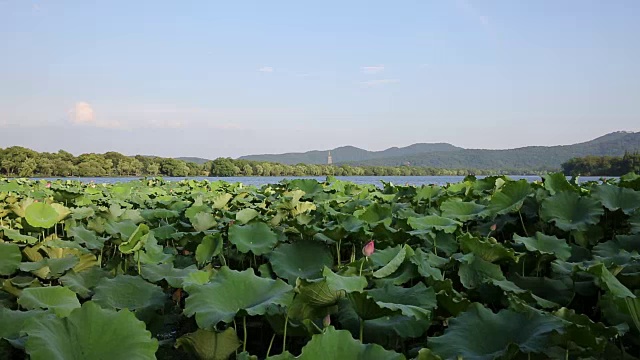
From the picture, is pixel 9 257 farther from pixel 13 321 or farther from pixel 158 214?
pixel 158 214

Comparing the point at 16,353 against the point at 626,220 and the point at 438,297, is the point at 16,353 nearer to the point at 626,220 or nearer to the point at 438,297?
the point at 438,297

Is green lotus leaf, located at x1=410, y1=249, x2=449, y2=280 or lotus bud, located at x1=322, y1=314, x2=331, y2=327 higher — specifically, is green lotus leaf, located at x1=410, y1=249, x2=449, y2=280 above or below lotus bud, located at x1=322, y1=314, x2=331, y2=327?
above

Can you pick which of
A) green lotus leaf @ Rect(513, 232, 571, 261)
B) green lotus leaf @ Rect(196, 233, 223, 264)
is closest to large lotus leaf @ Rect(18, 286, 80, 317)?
green lotus leaf @ Rect(196, 233, 223, 264)

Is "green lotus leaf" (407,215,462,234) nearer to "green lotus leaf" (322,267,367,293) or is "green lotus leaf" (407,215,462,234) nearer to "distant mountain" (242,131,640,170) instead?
"green lotus leaf" (322,267,367,293)

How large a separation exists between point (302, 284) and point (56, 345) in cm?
62

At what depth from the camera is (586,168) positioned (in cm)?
1405

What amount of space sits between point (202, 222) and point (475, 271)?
172 centimetres

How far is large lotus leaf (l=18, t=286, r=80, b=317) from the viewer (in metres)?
1.65

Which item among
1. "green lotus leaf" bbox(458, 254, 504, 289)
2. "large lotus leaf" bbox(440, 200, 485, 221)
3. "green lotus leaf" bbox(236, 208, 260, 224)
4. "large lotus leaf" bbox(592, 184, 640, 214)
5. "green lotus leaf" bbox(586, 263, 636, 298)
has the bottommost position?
"green lotus leaf" bbox(458, 254, 504, 289)

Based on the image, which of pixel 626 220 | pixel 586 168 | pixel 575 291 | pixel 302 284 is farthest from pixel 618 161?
pixel 302 284

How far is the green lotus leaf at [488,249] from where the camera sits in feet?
6.52

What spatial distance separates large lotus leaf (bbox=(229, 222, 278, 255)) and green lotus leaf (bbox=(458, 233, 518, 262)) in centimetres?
94

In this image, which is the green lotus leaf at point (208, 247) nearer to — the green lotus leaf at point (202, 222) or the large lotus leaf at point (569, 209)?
the green lotus leaf at point (202, 222)

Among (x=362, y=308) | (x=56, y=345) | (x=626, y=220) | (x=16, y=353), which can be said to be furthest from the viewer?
(x=626, y=220)
